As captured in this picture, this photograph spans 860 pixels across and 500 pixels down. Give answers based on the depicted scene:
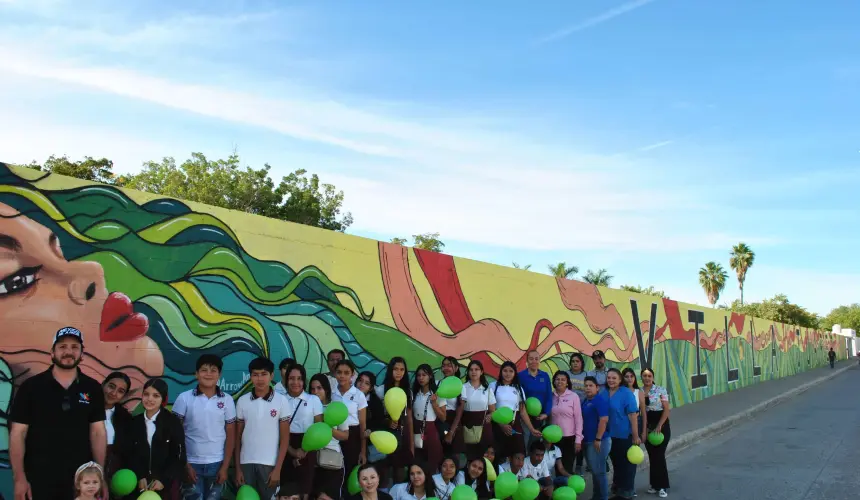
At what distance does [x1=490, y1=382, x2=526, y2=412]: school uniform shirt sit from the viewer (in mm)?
7727

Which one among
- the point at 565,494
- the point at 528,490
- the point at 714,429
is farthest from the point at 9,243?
the point at 714,429

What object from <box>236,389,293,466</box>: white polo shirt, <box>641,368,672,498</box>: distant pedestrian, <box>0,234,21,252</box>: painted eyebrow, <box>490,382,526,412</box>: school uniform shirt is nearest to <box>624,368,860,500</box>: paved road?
<box>641,368,672,498</box>: distant pedestrian

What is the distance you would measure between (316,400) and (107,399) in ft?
5.36

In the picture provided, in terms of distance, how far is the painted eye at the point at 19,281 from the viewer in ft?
17.2

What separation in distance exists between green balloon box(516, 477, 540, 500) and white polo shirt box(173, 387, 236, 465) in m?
3.03

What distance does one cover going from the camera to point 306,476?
5.74 metres

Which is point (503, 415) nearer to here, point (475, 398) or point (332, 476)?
point (475, 398)

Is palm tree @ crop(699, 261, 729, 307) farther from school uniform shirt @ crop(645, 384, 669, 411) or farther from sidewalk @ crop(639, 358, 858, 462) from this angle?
school uniform shirt @ crop(645, 384, 669, 411)

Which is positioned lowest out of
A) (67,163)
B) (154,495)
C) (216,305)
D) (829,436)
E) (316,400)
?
(829,436)

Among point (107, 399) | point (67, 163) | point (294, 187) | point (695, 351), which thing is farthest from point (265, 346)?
point (294, 187)

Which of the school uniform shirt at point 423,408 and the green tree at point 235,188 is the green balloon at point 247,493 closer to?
the school uniform shirt at point 423,408

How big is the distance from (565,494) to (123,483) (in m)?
4.41

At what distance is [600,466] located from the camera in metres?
7.55

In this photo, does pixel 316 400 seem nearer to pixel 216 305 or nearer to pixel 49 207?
pixel 216 305
